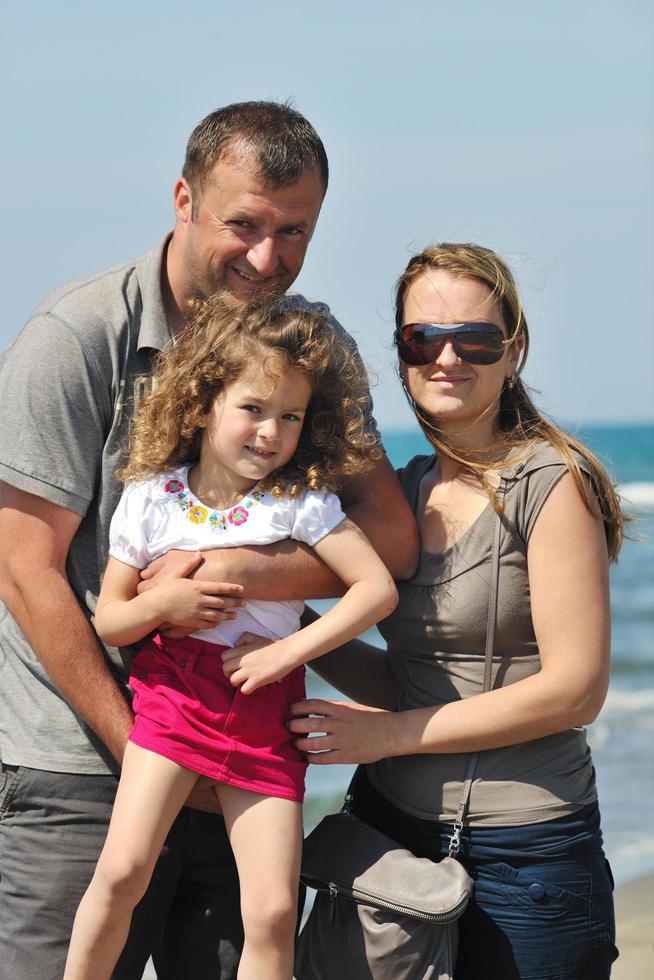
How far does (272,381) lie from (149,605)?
2.05 feet

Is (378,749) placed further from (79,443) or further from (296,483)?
(79,443)

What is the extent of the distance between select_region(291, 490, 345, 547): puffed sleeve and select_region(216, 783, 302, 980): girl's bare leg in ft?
2.11

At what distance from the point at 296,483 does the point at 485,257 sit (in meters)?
0.84

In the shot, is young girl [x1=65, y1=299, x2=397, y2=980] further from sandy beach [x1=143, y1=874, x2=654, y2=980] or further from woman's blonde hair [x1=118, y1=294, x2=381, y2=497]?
sandy beach [x1=143, y1=874, x2=654, y2=980]

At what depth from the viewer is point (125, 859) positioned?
8.98 ft

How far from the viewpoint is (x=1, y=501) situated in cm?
304

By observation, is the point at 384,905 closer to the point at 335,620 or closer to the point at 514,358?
the point at 335,620

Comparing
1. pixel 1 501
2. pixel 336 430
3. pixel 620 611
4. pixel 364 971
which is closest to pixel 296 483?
pixel 336 430

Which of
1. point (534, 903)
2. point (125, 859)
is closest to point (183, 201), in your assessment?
point (125, 859)

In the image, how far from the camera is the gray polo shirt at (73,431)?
3002 millimetres

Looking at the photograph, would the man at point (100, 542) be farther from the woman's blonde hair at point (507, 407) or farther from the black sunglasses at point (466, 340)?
the black sunglasses at point (466, 340)

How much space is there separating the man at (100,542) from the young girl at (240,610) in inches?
4.0

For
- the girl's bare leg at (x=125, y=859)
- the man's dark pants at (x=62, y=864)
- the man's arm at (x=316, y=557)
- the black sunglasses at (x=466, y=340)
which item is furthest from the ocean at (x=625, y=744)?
the man's dark pants at (x=62, y=864)

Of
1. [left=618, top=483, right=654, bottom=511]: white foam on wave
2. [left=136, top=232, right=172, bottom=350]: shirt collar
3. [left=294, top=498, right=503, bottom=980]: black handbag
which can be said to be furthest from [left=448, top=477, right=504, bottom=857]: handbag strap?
[left=618, top=483, right=654, bottom=511]: white foam on wave
